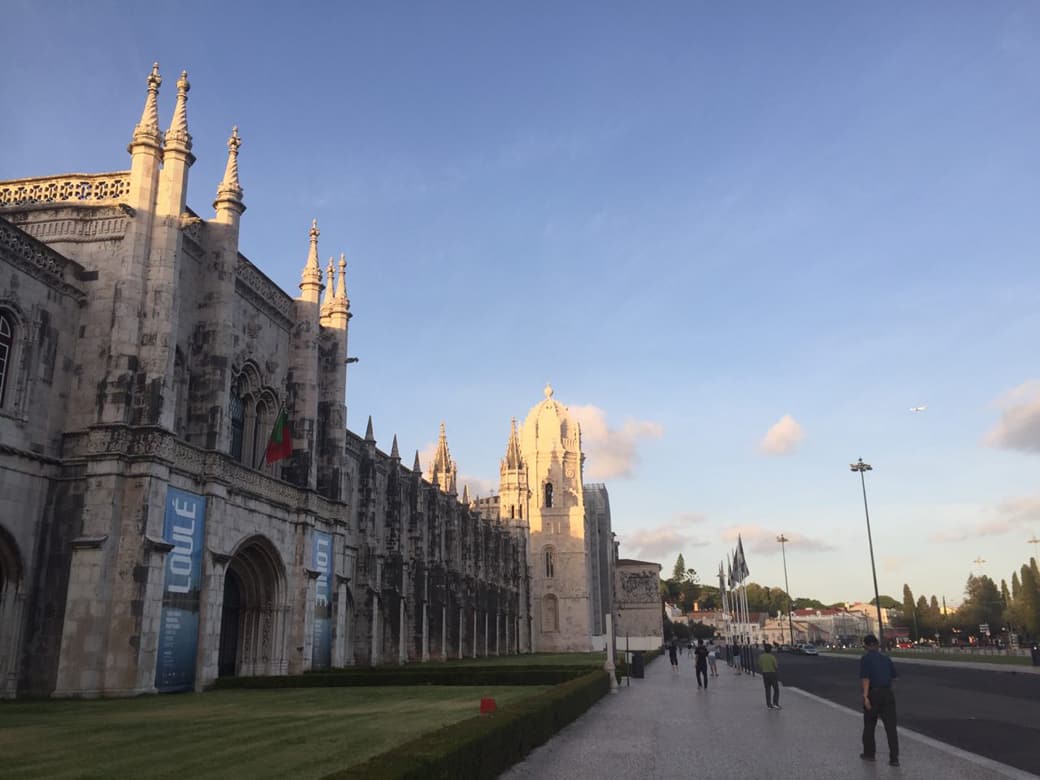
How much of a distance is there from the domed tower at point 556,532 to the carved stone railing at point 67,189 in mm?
71036

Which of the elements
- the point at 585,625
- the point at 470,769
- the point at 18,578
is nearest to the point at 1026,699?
the point at 470,769

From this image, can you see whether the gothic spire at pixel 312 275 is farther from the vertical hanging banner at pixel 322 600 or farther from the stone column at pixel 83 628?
the stone column at pixel 83 628

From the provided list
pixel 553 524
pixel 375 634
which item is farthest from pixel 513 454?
pixel 375 634

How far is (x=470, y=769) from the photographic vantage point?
9430 millimetres

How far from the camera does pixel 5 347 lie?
829 inches

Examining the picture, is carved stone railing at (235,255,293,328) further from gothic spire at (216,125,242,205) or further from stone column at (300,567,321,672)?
stone column at (300,567,321,672)

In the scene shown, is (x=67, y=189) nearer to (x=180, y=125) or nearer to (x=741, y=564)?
(x=180, y=125)

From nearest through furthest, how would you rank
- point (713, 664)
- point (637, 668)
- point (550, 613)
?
point (637, 668)
point (713, 664)
point (550, 613)

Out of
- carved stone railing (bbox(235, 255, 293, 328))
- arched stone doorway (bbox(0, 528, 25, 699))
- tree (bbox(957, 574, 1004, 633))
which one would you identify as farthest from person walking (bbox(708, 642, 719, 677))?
tree (bbox(957, 574, 1004, 633))

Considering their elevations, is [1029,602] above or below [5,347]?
below

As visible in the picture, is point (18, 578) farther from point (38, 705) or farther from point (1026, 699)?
point (1026, 699)

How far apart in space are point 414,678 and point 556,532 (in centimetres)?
6537

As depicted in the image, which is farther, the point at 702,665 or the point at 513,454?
the point at 513,454

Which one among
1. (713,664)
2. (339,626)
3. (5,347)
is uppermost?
(5,347)
